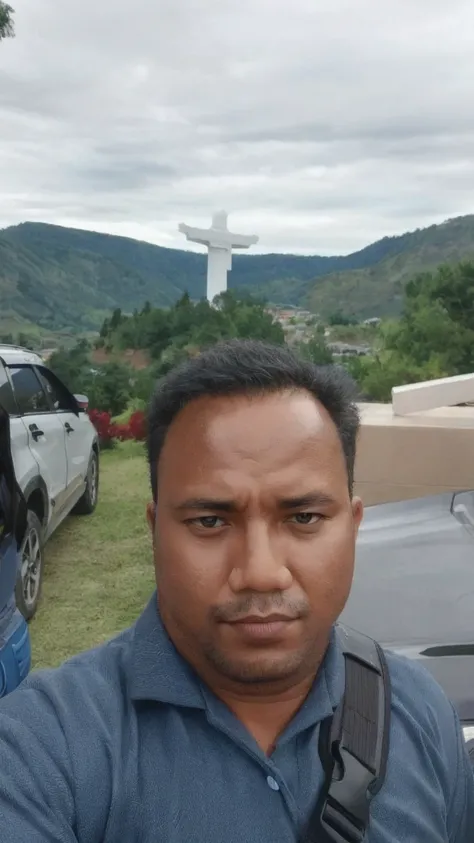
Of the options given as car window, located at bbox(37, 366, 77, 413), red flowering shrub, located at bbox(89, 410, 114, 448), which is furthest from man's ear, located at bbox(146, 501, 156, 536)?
red flowering shrub, located at bbox(89, 410, 114, 448)

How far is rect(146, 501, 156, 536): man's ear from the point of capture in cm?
80

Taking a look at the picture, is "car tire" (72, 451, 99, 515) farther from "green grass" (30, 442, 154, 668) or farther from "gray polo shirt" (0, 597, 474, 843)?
A: "gray polo shirt" (0, 597, 474, 843)

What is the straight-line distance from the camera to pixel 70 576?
11.5 feet

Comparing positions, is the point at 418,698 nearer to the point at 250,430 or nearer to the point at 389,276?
the point at 250,430

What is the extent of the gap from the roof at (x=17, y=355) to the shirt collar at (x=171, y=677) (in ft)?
8.17

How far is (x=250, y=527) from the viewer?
2.39 ft

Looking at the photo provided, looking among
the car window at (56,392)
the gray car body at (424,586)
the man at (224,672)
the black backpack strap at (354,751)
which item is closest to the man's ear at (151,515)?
the man at (224,672)

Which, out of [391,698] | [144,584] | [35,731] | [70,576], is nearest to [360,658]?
[391,698]

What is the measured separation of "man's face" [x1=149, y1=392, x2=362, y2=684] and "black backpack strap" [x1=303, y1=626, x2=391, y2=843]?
0.08 metres

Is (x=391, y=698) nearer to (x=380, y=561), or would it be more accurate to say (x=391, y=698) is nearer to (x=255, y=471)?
(x=255, y=471)

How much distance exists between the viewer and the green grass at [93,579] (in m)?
2.90

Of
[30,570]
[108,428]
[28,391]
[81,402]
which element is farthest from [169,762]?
[108,428]

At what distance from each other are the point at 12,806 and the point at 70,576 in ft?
9.64

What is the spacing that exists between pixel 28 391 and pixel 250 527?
9.29 ft
